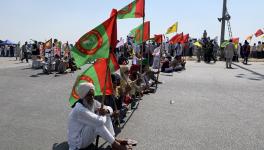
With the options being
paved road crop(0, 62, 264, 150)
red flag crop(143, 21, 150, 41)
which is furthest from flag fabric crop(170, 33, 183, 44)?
red flag crop(143, 21, 150, 41)

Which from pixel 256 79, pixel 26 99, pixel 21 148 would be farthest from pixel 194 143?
pixel 256 79

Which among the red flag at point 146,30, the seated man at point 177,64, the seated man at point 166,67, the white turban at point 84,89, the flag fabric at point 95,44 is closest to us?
the white turban at point 84,89

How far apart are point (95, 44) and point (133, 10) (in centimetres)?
450

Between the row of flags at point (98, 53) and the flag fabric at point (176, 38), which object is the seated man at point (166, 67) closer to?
the flag fabric at point (176, 38)

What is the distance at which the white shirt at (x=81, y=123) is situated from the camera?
550 cm

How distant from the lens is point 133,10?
10.5m

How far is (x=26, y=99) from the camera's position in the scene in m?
11.4

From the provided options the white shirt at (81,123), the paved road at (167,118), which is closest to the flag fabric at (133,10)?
the paved road at (167,118)

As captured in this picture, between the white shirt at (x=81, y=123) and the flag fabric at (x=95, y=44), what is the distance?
0.84m

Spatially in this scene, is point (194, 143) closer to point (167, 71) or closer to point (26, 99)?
point (26, 99)

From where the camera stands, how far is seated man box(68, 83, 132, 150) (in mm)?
5504

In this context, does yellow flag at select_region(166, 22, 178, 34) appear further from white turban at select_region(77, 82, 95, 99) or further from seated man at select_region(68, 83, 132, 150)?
white turban at select_region(77, 82, 95, 99)

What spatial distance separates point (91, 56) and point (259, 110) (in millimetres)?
5479

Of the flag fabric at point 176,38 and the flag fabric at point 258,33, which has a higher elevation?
the flag fabric at point 258,33
